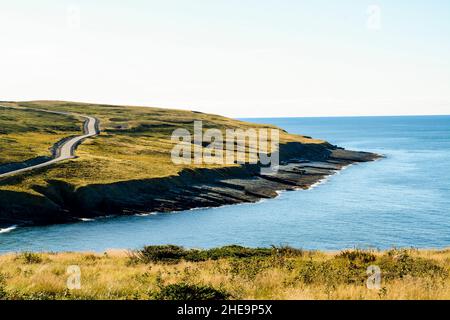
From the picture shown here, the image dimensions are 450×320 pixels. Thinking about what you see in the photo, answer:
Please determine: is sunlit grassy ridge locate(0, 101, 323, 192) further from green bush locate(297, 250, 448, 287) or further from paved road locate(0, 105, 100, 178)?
green bush locate(297, 250, 448, 287)

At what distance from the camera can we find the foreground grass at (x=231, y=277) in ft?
44.0

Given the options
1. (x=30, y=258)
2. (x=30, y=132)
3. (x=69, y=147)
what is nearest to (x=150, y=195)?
(x=69, y=147)

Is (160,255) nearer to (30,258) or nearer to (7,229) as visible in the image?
(30,258)

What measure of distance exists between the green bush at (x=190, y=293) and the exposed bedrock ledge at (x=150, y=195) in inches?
2654

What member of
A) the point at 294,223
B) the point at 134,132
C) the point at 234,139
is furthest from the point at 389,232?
the point at 134,132

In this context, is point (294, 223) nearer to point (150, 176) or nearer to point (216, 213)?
point (216, 213)

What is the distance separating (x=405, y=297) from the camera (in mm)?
12367

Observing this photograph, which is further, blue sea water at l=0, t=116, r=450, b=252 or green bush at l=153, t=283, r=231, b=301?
blue sea water at l=0, t=116, r=450, b=252

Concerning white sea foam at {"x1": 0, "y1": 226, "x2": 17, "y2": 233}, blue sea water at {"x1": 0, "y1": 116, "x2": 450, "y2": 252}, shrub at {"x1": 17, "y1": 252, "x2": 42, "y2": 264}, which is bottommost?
white sea foam at {"x1": 0, "y1": 226, "x2": 17, "y2": 233}

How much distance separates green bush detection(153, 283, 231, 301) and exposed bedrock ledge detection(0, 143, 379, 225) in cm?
6741

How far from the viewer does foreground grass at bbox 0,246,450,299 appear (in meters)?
13.4

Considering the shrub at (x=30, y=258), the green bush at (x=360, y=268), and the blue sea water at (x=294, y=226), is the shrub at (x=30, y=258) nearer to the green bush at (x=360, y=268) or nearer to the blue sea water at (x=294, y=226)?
the green bush at (x=360, y=268)

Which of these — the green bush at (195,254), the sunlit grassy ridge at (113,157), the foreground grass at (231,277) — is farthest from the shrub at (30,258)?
the sunlit grassy ridge at (113,157)

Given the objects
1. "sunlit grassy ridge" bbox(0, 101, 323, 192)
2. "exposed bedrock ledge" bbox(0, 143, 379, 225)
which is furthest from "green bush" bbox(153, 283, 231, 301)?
"sunlit grassy ridge" bbox(0, 101, 323, 192)
